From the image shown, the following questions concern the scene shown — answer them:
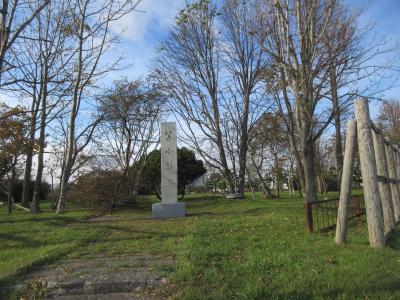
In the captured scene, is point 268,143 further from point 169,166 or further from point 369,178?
point 369,178

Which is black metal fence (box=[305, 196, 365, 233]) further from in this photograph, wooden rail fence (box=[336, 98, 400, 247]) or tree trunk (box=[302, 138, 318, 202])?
tree trunk (box=[302, 138, 318, 202])

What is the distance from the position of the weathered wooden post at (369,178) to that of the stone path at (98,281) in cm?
354

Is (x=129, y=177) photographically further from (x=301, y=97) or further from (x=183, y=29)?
(x=301, y=97)

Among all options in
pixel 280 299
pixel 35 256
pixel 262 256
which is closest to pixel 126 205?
pixel 35 256

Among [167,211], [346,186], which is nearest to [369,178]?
[346,186]

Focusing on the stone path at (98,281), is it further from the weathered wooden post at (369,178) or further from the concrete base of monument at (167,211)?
the concrete base of monument at (167,211)

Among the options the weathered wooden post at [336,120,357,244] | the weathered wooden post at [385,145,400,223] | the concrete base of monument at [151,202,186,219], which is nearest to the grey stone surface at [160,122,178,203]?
the concrete base of monument at [151,202,186,219]

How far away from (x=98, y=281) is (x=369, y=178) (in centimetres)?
473

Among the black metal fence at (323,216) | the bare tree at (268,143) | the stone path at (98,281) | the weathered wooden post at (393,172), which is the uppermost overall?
the bare tree at (268,143)

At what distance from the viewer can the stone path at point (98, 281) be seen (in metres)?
5.02

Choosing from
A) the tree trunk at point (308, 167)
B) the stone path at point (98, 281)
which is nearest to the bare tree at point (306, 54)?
the tree trunk at point (308, 167)

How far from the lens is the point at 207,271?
5523 mm

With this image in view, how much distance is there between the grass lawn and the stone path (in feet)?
0.90

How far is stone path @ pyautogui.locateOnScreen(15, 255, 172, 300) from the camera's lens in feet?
16.5
